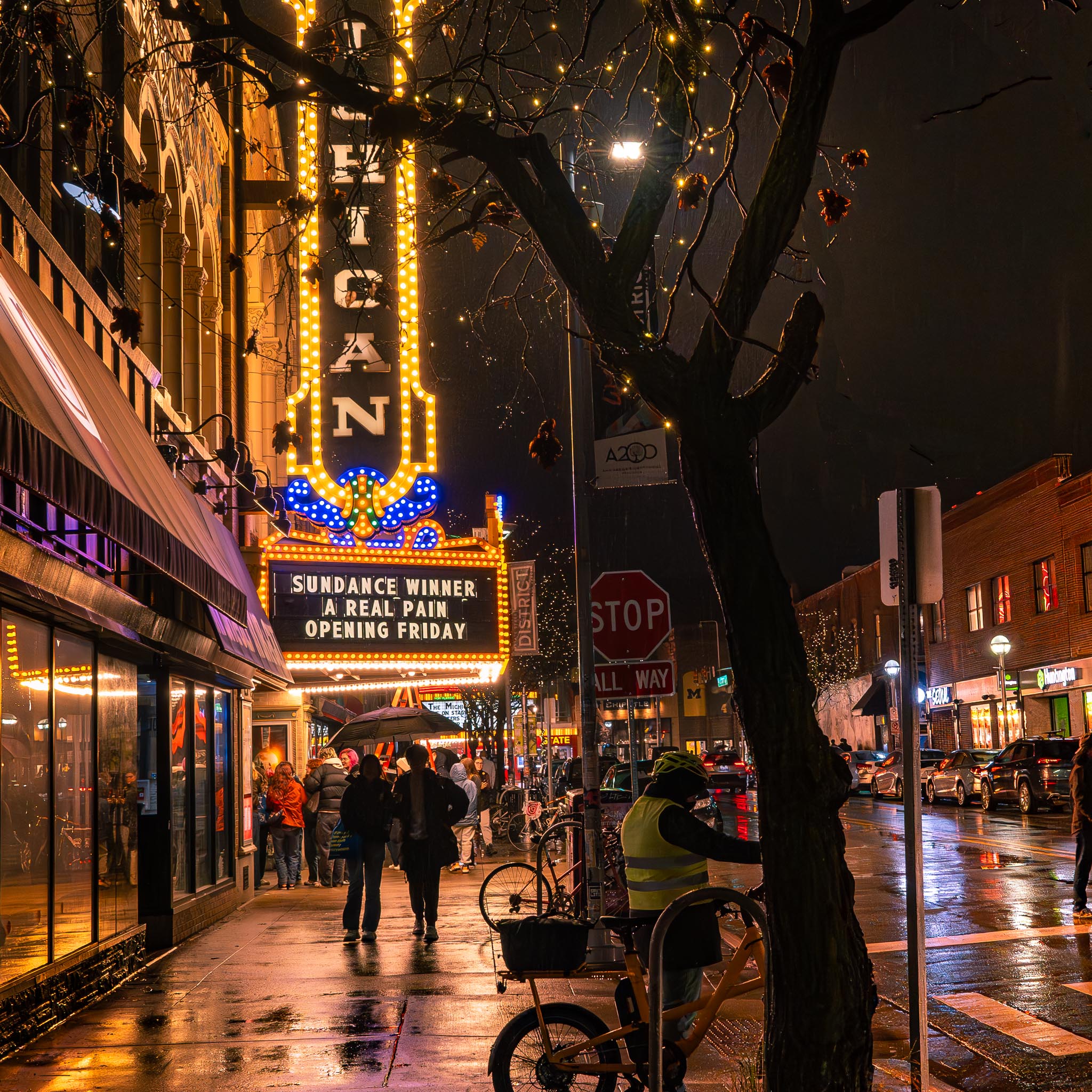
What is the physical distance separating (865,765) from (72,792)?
39517 millimetres

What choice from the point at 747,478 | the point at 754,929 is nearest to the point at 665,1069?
the point at 754,929

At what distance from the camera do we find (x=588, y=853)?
12.1m

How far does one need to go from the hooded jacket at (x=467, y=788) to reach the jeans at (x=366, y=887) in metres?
8.95

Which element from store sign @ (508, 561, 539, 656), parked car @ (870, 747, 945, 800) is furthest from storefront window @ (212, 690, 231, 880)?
parked car @ (870, 747, 945, 800)

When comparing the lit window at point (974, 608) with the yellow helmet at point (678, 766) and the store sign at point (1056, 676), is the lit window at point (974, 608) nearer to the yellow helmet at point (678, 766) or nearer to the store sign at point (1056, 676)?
the store sign at point (1056, 676)

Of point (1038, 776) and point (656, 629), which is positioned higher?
point (656, 629)

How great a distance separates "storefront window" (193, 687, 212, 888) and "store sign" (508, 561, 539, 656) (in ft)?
39.6

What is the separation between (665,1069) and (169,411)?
447 inches

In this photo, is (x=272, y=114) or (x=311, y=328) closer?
(x=311, y=328)

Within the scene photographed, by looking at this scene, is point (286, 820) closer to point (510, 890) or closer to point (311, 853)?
point (311, 853)

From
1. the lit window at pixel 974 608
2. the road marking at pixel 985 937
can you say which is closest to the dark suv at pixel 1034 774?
the road marking at pixel 985 937

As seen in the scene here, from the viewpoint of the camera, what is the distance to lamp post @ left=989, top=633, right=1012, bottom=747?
42.9 metres

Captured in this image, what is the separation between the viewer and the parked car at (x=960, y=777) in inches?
1414

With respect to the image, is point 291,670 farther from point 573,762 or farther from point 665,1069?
point 665,1069
